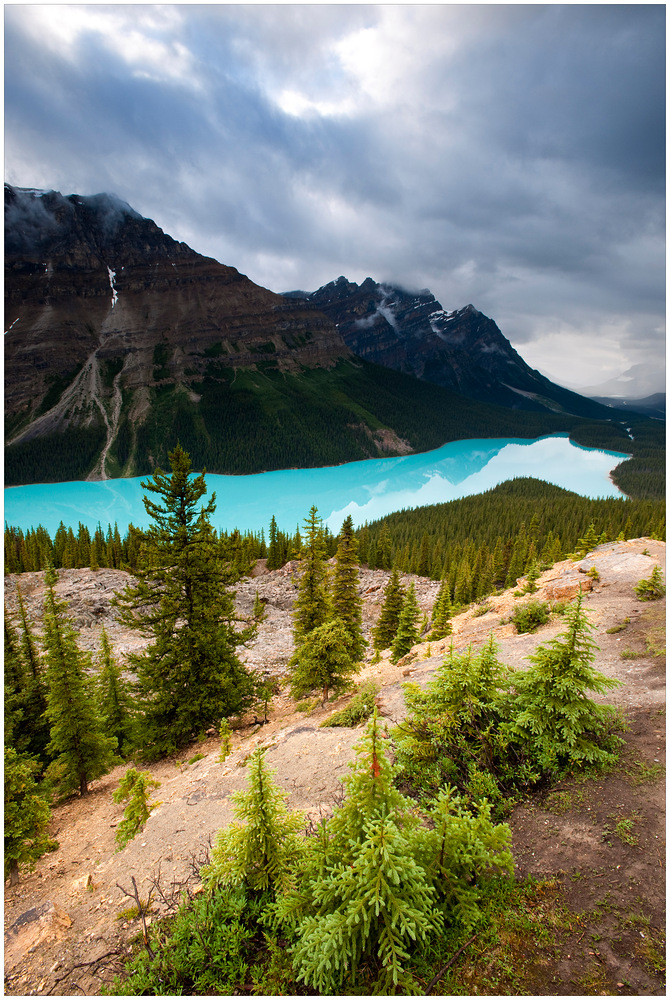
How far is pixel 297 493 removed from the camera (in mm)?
145750

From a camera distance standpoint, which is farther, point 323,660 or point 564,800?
point 323,660

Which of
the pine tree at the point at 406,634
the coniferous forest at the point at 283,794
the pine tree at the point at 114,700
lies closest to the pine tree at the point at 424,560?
the pine tree at the point at 406,634

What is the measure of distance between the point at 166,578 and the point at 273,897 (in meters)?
10.7

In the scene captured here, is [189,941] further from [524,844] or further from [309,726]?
[309,726]

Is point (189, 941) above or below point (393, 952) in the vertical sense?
below

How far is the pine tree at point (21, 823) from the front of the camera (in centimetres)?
730

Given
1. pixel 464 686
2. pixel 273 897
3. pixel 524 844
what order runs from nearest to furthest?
pixel 273 897 → pixel 524 844 → pixel 464 686

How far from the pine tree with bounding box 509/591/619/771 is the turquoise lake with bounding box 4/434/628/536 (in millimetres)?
95417

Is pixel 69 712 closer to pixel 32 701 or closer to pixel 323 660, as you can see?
pixel 32 701

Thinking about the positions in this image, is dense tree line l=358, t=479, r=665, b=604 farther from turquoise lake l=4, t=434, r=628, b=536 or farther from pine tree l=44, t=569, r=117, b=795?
pine tree l=44, t=569, r=117, b=795

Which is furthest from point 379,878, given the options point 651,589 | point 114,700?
point 651,589

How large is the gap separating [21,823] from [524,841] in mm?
11011

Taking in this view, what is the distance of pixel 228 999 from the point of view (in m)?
2.92

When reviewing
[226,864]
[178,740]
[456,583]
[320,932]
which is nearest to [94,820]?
[178,740]
